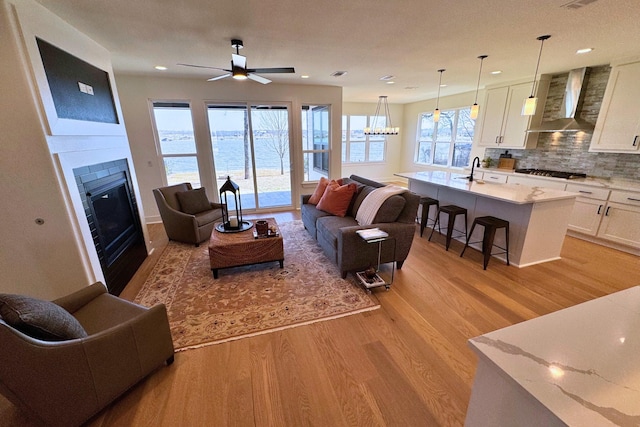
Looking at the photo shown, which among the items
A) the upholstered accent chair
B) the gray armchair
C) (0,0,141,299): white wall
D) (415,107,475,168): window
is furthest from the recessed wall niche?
(415,107,475,168): window

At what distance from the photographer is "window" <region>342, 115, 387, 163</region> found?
27.9 feet

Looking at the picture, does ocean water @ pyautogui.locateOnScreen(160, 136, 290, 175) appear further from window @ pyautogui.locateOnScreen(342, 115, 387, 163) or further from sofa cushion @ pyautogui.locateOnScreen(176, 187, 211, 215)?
window @ pyautogui.locateOnScreen(342, 115, 387, 163)

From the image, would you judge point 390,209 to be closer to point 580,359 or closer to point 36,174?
point 580,359

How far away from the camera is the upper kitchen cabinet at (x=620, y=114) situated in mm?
3523

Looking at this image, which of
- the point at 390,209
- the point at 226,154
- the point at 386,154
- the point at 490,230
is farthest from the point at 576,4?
the point at 386,154

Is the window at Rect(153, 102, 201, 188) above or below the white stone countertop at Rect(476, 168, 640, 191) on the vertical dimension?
above

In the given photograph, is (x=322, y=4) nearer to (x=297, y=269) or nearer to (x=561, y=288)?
(x=297, y=269)

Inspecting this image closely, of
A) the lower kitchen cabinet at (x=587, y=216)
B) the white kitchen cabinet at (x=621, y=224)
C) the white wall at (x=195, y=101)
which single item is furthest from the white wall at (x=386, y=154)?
the white kitchen cabinet at (x=621, y=224)

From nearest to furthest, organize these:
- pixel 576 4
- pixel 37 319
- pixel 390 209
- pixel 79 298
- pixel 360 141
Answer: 1. pixel 37 319
2. pixel 79 298
3. pixel 576 4
4. pixel 390 209
5. pixel 360 141

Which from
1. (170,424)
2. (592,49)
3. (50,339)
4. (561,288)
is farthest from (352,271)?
(592,49)

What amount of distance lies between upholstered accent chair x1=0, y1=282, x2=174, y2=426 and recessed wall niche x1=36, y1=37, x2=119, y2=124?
173cm

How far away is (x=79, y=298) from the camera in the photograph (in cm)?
184

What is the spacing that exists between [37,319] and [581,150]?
22.1ft

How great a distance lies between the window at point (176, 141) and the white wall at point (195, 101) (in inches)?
4.7
